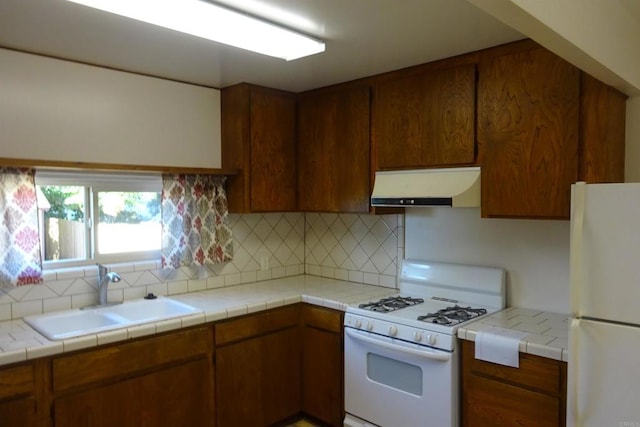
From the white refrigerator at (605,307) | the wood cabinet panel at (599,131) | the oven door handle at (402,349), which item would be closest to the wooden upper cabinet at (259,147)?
the oven door handle at (402,349)

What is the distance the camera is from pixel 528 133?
2193 millimetres

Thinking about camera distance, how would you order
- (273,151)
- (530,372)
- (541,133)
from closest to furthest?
(530,372), (541,133), (273,151)

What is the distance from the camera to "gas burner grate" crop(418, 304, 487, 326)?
2316 millimetres

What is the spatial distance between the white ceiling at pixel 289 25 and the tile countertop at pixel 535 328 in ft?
4.48

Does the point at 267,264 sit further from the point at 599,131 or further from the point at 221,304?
the point at 599,131

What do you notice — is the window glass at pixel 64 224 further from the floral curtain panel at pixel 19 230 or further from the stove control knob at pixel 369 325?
the stove control knob at pixel 369 325

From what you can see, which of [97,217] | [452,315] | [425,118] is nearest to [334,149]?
[425,118]

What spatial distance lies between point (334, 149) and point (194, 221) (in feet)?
3.40

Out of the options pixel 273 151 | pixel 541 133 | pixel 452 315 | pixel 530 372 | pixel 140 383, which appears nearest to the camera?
pixel 530 372

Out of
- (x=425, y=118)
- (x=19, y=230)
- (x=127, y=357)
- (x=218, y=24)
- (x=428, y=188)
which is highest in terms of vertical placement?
(x=218, y=24)

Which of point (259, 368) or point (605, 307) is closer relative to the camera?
point (605, 307)

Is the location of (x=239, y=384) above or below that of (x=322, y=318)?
below

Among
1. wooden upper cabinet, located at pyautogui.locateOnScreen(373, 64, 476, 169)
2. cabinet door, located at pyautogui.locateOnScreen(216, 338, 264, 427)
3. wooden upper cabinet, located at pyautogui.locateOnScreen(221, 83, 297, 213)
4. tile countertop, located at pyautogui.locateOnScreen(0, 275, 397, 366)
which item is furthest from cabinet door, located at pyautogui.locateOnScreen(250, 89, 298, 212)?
cabinet door, located at pyautogui.locateOnScreen(216, 338, 264, 427)

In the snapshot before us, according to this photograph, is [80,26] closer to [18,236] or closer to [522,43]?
[18,236]
